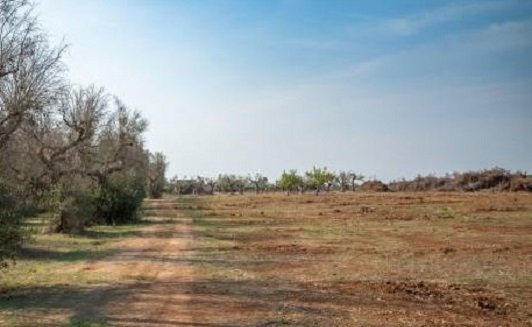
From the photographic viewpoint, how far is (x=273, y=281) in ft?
60.1

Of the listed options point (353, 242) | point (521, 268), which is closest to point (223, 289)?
point (521, 268)

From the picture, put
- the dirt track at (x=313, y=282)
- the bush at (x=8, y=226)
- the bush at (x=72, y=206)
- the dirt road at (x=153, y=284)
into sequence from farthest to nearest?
1. the bush at (x=72, y=206)
2. the bush at (x=8, y=226)
3. the dirt track at (x=313, y=282)
4. the dirt road at (x=153, y=284)

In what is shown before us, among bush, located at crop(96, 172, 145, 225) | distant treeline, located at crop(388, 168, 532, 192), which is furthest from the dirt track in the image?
distant treeline, located at crop(388, 168, 532, 192)

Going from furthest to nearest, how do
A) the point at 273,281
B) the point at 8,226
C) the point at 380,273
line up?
the point at 380,273
the point at 273,281
the point at 8,226

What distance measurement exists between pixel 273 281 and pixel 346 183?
130m

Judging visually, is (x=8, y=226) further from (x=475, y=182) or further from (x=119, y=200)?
(x=475, y=182)

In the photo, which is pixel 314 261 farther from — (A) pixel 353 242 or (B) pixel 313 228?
(B) pixel 313 228

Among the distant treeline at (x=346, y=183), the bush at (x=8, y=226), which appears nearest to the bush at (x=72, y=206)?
the bush at (x=8, y=226)

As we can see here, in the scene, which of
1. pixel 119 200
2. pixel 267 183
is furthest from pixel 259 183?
pixel 119 200

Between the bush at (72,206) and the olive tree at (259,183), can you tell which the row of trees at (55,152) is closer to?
the bush at (72,206)

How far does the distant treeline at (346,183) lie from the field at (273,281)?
81.3m

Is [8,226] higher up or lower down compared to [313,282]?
higher up

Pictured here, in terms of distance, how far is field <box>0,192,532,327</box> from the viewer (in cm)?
1305

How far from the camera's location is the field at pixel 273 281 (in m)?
13.1
